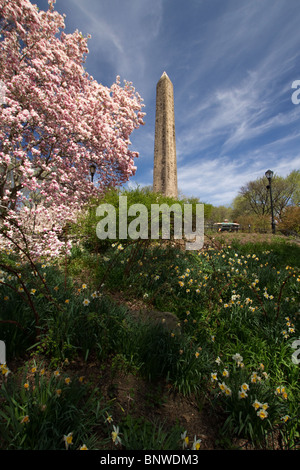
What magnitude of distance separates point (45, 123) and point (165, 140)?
9.51 m

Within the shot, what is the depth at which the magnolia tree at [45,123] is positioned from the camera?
600cm

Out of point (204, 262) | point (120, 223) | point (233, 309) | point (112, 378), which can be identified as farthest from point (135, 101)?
point (112, 378)

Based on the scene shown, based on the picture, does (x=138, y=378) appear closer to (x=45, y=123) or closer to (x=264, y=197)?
(x=45, y=123)

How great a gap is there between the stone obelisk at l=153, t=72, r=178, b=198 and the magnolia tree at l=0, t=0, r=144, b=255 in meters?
6.16

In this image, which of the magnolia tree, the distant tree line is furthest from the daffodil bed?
the distant tree line

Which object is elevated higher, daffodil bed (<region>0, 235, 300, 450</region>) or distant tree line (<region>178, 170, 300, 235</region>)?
distant tree line (<region>178, 170, 300, 235</region>)

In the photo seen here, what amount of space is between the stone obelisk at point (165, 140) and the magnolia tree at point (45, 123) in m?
6.16

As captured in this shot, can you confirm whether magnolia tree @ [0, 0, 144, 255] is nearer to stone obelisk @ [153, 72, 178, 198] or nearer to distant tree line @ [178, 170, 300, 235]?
stone obelisk @ [153, 72, 178, 198]

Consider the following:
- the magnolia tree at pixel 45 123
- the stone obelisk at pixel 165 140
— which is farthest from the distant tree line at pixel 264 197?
the magnolia tree at pixel 45 123

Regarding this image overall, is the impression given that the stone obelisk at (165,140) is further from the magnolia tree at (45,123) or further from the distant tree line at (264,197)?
the distant tree line at (264,197)

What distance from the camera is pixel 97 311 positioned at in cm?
249

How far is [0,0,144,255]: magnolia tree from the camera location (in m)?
6.00

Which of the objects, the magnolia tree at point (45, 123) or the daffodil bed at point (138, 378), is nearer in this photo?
the daffodil bed at point (138, 378)
